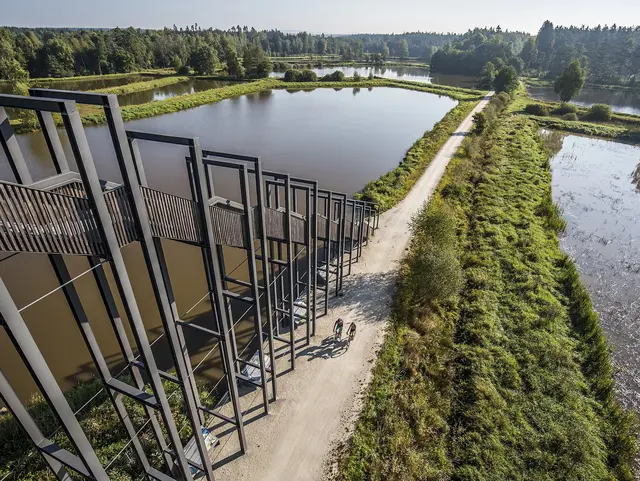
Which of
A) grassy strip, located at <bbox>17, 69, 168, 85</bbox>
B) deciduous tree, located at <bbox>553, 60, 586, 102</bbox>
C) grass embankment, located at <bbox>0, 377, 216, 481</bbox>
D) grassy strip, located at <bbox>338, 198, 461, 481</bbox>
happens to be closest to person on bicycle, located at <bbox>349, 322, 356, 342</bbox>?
grassy strip, located at <bbox>338, 198, 461, 481</bbox>

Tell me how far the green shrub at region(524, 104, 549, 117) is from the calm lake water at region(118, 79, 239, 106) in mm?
69375

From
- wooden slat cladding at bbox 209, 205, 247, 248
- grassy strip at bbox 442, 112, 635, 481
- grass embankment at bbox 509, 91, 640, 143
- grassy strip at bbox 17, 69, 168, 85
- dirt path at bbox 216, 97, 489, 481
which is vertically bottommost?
grassy strip at bbox 442, 112, 635, 481

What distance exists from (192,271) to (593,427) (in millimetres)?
20557

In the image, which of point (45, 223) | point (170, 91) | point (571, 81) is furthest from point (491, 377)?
point (170, 91)

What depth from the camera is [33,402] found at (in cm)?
1315

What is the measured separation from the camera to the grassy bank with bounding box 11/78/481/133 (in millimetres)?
49278

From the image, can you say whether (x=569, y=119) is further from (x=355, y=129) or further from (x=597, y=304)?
(x=597, y=304)

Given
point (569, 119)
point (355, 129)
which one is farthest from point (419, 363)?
point (569, 119)

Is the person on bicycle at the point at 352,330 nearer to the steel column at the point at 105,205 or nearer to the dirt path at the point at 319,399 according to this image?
the dirt path at the point at 319,399

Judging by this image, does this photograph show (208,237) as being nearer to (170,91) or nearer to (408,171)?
(408,171)

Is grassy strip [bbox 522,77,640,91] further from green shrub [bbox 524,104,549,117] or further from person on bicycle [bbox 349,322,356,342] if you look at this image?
person on bicycle [bbox 349,322,356,342]

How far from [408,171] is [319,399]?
93.2 feet

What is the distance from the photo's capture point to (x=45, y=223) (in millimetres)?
6102

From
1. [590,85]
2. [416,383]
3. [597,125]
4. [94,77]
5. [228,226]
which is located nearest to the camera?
[228,226]
